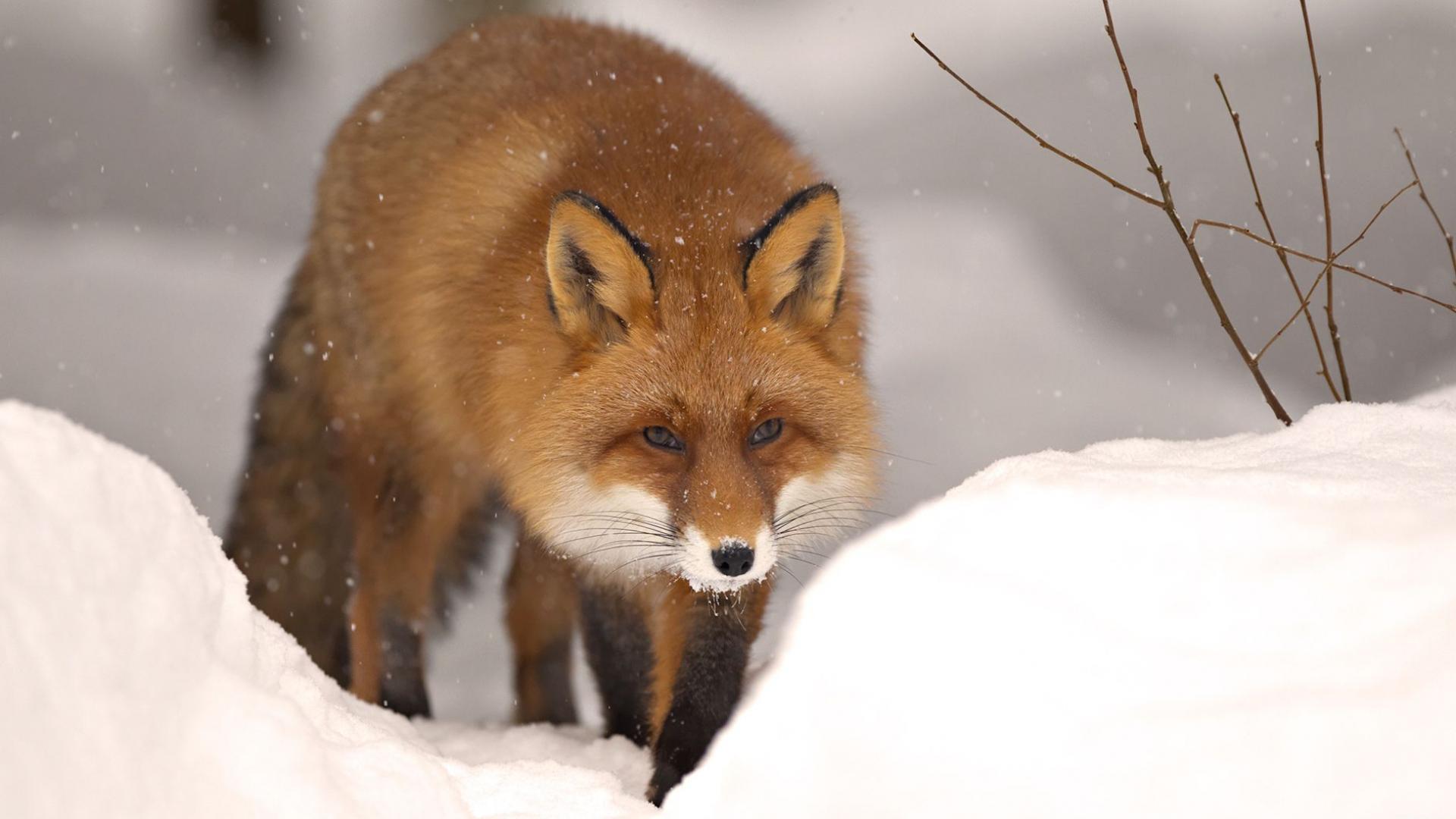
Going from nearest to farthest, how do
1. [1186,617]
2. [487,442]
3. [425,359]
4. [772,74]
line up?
[1186,617], [487,442], [425,359], [772,74]

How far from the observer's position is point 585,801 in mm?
1786

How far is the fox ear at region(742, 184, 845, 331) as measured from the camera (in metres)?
2.62

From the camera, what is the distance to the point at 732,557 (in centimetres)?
235

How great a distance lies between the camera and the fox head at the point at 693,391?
2561 mm

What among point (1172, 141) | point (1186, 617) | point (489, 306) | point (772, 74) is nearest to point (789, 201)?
point (489, 306)

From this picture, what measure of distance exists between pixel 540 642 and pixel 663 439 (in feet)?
5.31

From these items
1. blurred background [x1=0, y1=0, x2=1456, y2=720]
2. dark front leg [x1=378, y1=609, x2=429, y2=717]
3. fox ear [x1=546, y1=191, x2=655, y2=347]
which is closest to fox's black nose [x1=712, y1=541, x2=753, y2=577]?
fox ear [x1=546, y1=191, x2=655, y2=347]

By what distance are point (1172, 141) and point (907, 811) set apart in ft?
22.8

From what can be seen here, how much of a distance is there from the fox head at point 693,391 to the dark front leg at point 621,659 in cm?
55

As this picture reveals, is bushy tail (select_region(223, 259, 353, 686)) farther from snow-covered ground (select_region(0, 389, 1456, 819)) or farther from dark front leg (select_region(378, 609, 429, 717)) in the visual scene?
snow-covered ground (select_region(0, 389, 1456, 819))

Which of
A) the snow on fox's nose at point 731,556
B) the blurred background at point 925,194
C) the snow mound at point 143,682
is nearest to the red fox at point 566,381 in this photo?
the snow on fox's nose at point 731,556

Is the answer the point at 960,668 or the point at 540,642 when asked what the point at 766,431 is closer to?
the point at 960,668

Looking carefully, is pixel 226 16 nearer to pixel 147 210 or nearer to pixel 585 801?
pixel 147 210

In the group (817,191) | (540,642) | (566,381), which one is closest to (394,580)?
(540,642)
